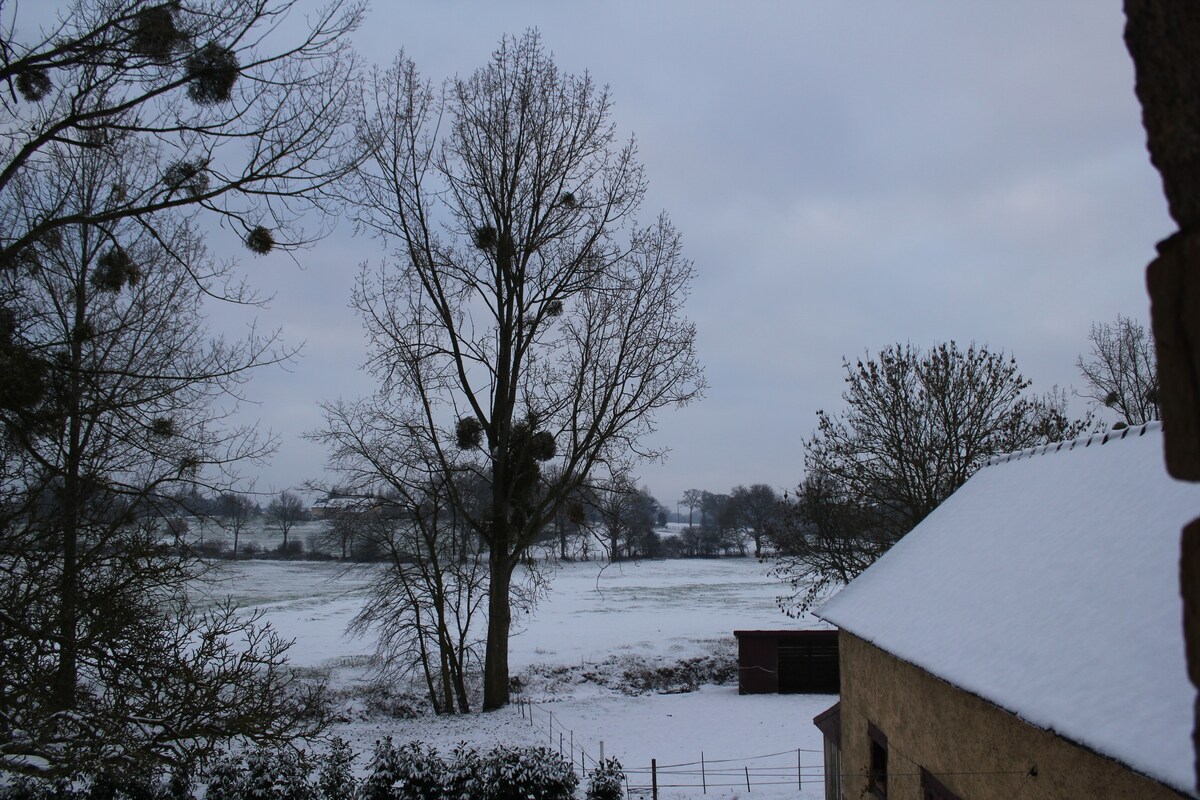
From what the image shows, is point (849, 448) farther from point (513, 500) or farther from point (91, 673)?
point (91, 673)

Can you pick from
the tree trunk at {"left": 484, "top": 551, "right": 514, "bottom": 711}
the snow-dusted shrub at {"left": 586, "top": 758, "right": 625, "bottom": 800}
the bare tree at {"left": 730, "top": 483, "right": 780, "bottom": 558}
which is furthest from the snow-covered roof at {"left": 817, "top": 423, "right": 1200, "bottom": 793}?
the bare tree at {"left": 730, "top": 483, "right": 780, "bottom": 558}

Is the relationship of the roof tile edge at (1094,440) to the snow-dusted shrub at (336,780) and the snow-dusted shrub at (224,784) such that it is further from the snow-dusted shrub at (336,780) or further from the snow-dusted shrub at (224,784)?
the snow-dusted shrub at (224,784)

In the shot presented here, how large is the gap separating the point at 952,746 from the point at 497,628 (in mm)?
14897

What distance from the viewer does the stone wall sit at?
5.84 meters

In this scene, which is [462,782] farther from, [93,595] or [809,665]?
[809,665]

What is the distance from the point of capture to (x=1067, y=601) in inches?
275

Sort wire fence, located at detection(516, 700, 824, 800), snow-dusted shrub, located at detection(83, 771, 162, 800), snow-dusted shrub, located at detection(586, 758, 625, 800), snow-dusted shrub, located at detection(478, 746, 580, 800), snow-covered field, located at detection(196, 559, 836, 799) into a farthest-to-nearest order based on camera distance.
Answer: snow-covered field, located at detection(196, 559, 836, 799) < wire fence, located at detection(516, 700, 824, 800) < snow-dusted shrub, located at detection(586, 758, 625, 800) < snow-dusted shrub, located at detection(478, 746, 580, 800) < snow-dusted shrub, located at detection(83, 771, 162, 800)

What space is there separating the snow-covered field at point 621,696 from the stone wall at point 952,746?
5629 mm

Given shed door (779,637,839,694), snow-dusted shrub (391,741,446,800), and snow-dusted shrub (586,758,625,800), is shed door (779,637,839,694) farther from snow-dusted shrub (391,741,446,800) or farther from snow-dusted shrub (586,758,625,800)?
snow-dusted shrub (391,741,446,800)

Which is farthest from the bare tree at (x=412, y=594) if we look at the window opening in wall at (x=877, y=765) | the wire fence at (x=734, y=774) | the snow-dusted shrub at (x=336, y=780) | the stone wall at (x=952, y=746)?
the window opening in wall at (x=877, y=765)

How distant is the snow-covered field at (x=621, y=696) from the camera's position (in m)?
18.2

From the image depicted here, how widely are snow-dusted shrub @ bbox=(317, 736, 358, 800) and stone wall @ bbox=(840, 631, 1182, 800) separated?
26.7ft

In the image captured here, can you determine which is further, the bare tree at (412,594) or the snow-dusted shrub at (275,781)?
the bare tree at (412,594)

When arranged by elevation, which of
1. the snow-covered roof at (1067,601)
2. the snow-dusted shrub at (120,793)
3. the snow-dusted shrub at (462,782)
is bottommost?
the snow-dusted shrub at (462,782)
